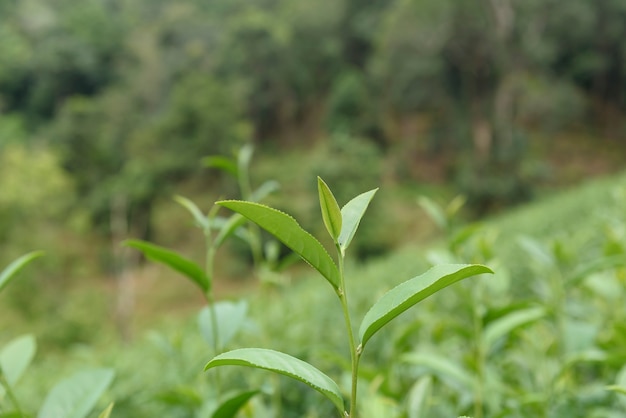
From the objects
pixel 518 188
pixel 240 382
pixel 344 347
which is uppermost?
pixel 240 382

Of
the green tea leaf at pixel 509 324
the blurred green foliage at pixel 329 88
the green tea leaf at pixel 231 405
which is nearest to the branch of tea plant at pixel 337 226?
the green tea leaf at pixel 231 405

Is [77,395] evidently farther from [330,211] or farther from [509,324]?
[509,324]

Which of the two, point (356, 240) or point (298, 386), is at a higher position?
point (298, 386)

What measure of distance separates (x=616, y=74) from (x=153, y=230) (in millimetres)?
10820

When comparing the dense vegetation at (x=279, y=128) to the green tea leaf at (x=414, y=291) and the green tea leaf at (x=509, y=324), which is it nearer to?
the green tea leaf at (x=509, y=324)

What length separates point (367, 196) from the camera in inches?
13.4

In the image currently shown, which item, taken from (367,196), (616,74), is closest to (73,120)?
(616,74)

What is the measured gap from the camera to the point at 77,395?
0.46 meters

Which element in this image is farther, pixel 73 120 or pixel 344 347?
pixel 73 120

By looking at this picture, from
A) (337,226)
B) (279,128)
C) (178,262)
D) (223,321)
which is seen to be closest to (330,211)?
(337,226)

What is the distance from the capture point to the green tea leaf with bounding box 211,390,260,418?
408 millimetres

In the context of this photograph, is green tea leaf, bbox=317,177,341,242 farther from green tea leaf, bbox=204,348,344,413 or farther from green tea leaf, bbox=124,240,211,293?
green tea leaf, bbox=124,240,211,293

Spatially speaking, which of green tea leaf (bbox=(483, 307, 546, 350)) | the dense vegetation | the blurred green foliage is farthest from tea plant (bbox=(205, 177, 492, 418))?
the blurred green foliage

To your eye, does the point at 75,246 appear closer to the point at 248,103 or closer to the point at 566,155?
the point at 248,103
